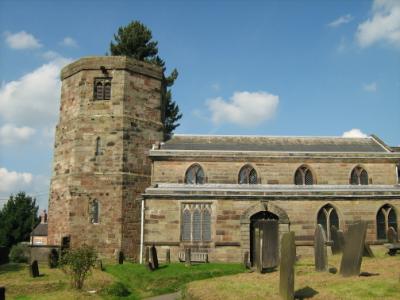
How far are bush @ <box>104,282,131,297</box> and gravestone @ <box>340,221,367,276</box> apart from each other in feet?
26.9

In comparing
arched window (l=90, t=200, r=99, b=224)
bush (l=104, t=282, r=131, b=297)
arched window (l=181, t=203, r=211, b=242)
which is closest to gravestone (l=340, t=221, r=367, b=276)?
bush (l=104, t=282, r=131, b=297)

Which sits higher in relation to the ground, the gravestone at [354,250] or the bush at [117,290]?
the gravestone at [354,250]

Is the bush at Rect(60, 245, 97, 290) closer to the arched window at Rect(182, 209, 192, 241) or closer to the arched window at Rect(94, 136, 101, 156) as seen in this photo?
the arched window at Rect(182, 209, 192, 241)

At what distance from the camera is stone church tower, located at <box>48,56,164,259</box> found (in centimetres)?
2512

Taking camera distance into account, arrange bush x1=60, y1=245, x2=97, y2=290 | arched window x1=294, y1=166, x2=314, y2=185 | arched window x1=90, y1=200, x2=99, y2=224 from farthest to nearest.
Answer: arched window x1=294, y1=166, x2=314, y2=185 < arched window x1=90, y1=200, x2=99, y2=224 < bush x1=60, y1=245, x2=97, y2=290

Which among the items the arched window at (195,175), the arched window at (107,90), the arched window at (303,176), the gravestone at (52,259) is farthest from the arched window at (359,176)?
the gravestone at (52,259)

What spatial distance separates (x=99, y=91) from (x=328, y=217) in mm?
15698

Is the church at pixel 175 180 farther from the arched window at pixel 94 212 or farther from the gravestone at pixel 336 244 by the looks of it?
the gravestone at pixel 336 244

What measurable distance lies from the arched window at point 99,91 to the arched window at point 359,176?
54.7ft

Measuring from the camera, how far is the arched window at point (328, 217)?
2448 centimetres

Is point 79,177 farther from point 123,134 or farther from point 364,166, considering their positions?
point 364,166

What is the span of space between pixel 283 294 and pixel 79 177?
55.3ft

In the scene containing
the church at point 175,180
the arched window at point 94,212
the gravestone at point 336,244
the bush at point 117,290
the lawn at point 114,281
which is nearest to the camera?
the lawn at point 114,281

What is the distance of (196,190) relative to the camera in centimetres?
2455
